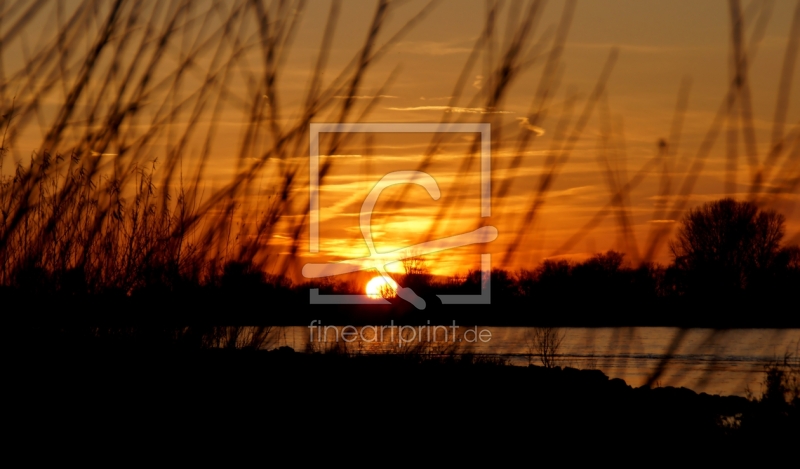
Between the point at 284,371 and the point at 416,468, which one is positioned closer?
the point at 416,468

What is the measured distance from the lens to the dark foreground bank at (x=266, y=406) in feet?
7.47

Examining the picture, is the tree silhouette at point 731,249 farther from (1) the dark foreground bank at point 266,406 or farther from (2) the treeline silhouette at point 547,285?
(1) the dark foreground bank at point 266,406

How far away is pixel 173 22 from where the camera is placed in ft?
7.58

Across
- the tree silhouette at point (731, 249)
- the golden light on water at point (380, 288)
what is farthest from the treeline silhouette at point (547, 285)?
the golden light on water at point (380, 288)

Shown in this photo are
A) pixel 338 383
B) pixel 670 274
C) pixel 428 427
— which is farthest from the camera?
pixel 338 383

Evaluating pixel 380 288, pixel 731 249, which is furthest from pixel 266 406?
pixel 731 249

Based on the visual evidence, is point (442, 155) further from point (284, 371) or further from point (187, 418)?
point (284, 371)

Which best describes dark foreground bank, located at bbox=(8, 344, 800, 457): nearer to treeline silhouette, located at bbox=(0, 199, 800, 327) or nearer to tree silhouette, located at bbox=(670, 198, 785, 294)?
treeline silhouette, located at bbox=(0, 199, 800, 327)

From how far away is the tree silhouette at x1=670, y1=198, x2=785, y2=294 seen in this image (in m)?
1.71

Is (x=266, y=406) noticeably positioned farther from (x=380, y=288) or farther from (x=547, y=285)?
(x=380, y=288)

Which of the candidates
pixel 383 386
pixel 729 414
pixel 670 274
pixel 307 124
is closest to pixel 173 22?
pixel 307 124

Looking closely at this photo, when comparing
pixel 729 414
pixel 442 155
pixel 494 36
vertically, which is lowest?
pixel 729 414

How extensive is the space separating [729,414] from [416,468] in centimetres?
1302

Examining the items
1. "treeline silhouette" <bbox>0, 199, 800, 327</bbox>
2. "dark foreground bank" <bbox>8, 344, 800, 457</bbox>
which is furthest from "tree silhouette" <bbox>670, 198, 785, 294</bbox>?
"dark foreground bank" <bbox>8, 344, 800, 457</bbox>
